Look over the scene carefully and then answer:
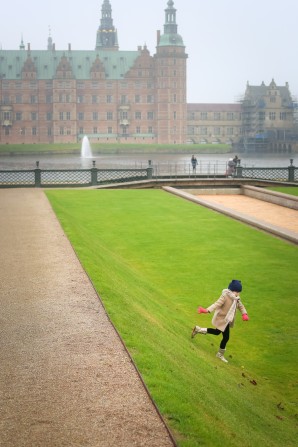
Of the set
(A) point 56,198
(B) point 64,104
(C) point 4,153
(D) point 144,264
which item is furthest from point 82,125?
(D) point 144,264

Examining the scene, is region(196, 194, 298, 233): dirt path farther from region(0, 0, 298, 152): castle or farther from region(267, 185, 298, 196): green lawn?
region(0, 0, 298, 152): castle

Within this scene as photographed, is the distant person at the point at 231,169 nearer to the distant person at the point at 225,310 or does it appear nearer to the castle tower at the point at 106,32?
the distant person at the point at 225,310

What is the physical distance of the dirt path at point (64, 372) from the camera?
18.4ft

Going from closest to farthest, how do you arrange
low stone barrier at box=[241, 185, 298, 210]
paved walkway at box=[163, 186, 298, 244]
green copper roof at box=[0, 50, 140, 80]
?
paved walkway at box=[163, 186, 298, 244] → low stone barrier at box=[241, 185, 298, 210] → green copper roof at box=[0, 50, 140, 80]

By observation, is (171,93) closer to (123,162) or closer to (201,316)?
(123,162)

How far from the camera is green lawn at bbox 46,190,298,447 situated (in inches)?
268

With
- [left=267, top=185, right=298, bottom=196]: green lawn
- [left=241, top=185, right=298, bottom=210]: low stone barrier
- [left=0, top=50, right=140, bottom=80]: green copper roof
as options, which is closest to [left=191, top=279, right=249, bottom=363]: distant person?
[left=241, top=185, right=298, bottom=210]: low stone barrier

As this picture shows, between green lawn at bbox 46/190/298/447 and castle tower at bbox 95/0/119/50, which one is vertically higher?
castle tower at bbox 95/0/119/50

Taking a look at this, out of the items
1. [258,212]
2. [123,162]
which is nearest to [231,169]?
[258,212]

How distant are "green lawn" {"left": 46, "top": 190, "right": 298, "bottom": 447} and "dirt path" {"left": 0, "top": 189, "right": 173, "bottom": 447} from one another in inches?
8.9

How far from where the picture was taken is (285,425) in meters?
7.60

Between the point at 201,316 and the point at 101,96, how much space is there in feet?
493

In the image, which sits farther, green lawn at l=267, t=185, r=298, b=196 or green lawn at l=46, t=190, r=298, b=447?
green lawn at l=267, t=185, r=298, b=196

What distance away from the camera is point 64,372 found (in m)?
6.93
